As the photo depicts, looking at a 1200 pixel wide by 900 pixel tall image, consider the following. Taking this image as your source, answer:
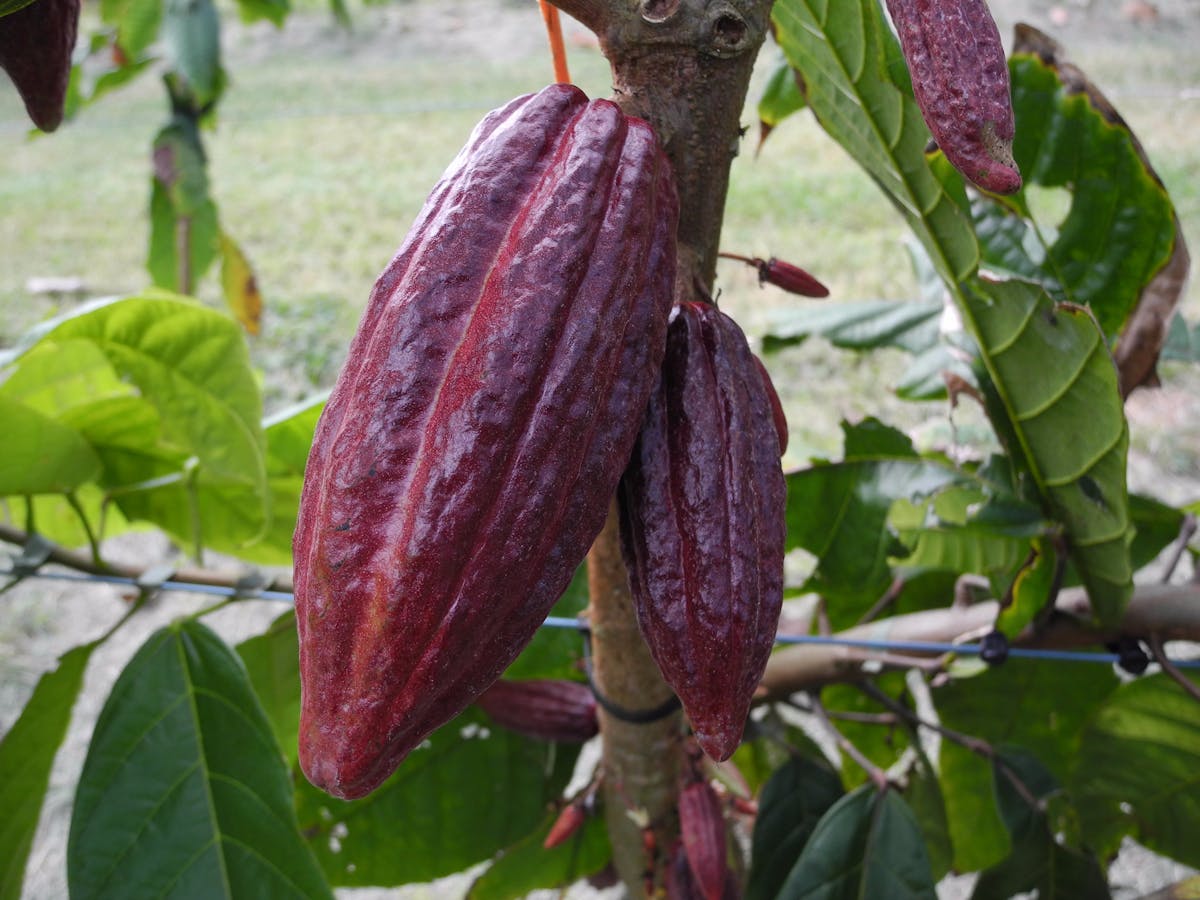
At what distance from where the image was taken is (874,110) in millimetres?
690

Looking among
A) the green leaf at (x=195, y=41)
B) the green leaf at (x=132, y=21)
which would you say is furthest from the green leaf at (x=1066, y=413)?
the green leaf at (x=132, y=21)

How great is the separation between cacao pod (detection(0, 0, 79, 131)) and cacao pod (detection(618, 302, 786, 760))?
366 mm

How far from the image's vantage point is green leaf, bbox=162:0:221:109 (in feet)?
7.19

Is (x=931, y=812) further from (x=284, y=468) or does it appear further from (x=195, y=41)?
(x=195, y=41)

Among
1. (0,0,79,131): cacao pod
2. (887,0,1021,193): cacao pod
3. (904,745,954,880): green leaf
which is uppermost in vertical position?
(887,0,1021,193): cacao pod

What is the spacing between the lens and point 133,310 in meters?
0.98

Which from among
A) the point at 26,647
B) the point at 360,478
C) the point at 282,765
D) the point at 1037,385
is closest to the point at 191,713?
the point at 282,765

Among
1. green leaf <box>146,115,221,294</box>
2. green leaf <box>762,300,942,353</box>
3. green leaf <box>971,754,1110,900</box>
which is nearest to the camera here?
green leaf <box>971,754,1110,900</box>

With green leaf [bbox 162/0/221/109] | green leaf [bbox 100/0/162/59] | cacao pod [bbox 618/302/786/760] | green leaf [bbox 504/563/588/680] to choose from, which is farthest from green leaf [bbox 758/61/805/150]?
green leaf [bbox 100/0/162/59]

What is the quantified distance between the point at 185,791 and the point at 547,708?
32cm

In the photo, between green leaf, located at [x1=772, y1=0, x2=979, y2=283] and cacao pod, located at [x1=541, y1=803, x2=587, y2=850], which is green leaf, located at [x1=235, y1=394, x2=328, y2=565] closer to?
cacao pod, located at [x1=541, y1=803, x2=587, y2=850]

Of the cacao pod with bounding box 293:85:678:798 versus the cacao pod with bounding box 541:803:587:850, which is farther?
the cacao pod with bounding box 541:803:587:850

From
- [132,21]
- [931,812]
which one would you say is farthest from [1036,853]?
[132,21]

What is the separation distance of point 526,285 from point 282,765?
0.56 meters
